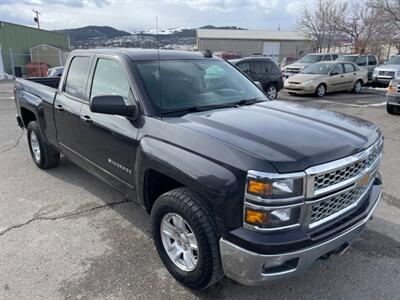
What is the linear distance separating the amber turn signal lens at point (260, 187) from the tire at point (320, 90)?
1328 centimetres

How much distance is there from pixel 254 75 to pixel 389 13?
74.5 feet

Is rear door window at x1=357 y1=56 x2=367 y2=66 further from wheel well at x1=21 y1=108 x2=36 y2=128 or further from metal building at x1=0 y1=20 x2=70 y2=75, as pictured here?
metal building at x1=0 y1=20 x2=70 y2=75

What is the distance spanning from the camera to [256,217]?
6.93ft

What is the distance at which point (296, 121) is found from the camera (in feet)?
9.36

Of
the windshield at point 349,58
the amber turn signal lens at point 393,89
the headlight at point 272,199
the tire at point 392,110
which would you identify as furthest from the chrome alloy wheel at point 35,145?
the windshield at point 349,58

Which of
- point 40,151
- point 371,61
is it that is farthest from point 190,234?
point 371,61

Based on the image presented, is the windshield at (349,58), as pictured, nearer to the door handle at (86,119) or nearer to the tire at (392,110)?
the tire at (392,110)

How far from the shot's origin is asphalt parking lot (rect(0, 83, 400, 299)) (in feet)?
8.84

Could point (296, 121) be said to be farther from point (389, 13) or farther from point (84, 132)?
point (389, 13)

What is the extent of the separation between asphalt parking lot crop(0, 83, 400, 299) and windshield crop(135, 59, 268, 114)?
143cm

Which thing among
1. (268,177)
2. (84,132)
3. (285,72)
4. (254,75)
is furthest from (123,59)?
(285,72)

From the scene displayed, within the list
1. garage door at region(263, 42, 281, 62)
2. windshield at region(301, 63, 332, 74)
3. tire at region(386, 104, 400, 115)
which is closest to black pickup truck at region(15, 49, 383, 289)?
tire at region(386, 104, 400, 115)

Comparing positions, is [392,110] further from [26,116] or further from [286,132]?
[26,116]

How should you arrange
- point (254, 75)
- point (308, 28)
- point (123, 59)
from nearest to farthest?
point (123, 59) < point (254, 75) < point (308, 28)
